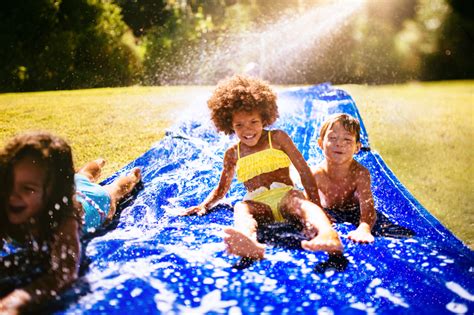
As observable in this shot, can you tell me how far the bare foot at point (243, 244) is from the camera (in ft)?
4.93

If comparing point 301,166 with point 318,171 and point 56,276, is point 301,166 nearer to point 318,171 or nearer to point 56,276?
point 318,171

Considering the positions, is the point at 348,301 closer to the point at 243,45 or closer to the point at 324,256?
the point at 324,256

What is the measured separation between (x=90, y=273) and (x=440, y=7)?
19.1ft

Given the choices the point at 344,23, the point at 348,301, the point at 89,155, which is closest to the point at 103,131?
the point at 89,155

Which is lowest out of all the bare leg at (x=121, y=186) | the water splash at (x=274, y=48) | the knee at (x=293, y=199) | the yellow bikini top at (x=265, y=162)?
the knee at (x=293, y=199)

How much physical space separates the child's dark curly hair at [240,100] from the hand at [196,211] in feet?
1.49

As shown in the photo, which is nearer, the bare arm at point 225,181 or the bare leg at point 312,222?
the bare leg at point 312,222

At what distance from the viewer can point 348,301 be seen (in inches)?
52.1

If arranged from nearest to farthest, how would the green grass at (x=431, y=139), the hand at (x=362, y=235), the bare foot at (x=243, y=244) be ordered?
the bare foot at (x=243, y=244) → the hand at (x=362, y=235) → the green grass at (x=431, y=139)

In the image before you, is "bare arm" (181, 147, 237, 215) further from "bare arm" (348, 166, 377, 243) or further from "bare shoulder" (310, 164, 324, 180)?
"bare arm" (348, 166, 377, 243)

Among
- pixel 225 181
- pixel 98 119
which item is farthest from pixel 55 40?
pixel 225 181

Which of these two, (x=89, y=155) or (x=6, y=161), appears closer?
(x=6, y=161)

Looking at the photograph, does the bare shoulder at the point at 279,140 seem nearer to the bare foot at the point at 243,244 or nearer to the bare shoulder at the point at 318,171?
the bare shoulder at the point at 318,171

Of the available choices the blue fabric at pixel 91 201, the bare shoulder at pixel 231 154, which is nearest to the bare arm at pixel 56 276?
the blue fabric at pixel 91 201
